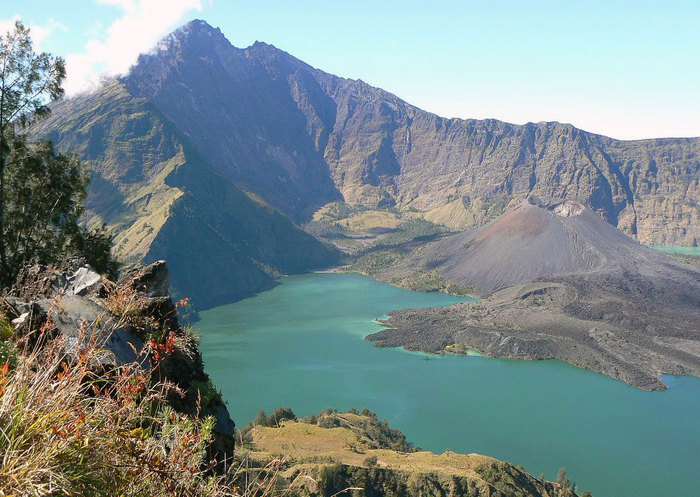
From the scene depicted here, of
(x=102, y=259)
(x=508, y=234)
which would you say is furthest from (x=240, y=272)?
(x=102, y=259)

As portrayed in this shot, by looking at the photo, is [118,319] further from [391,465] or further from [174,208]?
[174,208]

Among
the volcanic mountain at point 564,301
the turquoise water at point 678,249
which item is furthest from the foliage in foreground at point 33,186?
the turquoise water at point 678,249

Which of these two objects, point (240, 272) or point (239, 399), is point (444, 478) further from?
point (240, 272)

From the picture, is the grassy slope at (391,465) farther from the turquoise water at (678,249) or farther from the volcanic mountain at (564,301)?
the turquoise water at (678,249)

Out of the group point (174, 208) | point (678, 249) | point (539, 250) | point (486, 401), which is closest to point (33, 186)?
point (486, 401)

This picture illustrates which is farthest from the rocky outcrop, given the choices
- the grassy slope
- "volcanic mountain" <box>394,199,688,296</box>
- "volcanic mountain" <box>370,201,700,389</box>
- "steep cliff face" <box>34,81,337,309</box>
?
"steep cliff face" <box>34,81,337,309</box>

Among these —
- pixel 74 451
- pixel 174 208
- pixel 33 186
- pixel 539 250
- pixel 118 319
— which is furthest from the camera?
pixel 174 208
